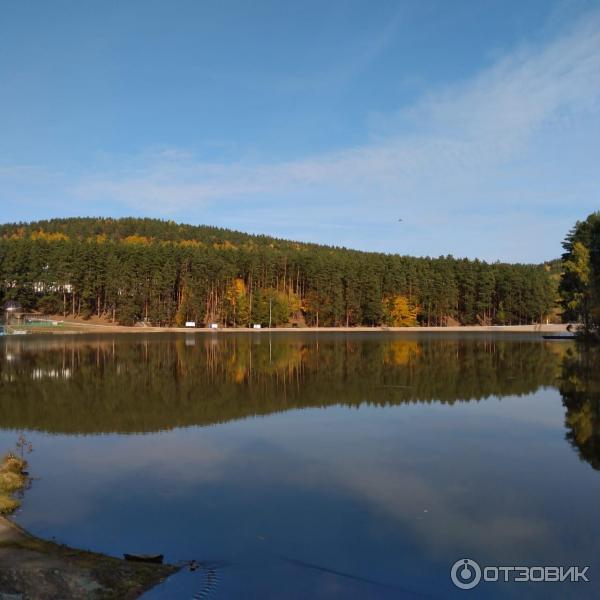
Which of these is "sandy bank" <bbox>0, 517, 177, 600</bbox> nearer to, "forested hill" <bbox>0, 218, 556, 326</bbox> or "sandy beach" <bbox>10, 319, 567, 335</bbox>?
"sandy beach" <bbox>10, 319, 567, 335</bbox>

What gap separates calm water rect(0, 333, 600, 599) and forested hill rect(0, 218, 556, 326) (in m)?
76.8

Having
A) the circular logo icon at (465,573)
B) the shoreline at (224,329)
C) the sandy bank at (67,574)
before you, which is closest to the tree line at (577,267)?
Answer: the shoreline at (224,329)

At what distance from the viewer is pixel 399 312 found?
120 m

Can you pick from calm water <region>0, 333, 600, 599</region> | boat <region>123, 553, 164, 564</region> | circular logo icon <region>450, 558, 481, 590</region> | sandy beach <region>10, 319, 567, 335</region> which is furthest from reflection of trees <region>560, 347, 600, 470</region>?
sandy beach <region>10, 319, 567, 335</region>

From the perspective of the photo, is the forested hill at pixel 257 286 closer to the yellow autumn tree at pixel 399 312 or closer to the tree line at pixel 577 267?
the yellow autumn tree at pixel 399 312

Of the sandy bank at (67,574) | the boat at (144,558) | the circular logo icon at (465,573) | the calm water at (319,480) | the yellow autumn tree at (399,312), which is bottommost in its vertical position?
the circular logo icon at (465,573)

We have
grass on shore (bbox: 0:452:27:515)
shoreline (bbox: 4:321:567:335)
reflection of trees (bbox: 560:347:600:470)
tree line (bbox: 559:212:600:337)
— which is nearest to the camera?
grass on shore (bbox: 0:452:27:515)

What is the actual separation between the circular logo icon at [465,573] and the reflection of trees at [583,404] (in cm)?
738

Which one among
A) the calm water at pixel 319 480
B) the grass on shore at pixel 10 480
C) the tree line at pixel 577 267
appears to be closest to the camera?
the calm water at pixel 319 480

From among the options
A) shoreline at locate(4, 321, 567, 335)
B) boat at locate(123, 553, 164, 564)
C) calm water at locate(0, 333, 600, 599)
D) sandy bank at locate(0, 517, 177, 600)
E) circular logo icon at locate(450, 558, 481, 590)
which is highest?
shoreline at locate(4, 321, 567, 335)

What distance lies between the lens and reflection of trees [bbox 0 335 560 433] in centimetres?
2225

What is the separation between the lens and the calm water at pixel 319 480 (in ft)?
29.4

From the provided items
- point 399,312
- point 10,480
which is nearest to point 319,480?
point 10,480

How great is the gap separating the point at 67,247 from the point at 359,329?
190 feet
